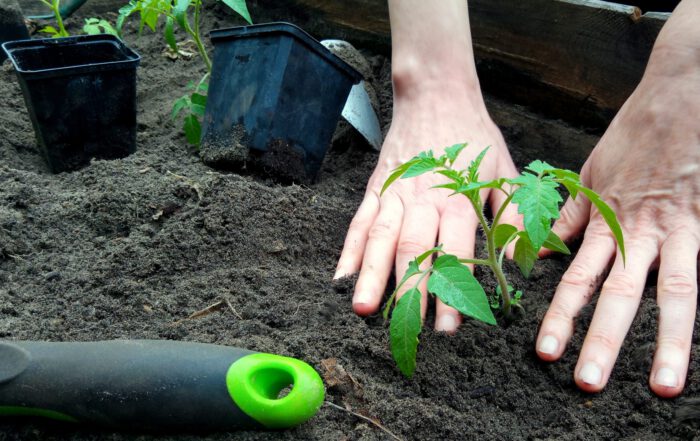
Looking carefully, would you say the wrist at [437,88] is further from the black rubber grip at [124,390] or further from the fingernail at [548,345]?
the black rubber grip at [124,390]

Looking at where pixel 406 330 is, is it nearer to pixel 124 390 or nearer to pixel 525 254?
pixel 525 254

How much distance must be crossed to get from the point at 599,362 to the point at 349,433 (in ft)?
1.69

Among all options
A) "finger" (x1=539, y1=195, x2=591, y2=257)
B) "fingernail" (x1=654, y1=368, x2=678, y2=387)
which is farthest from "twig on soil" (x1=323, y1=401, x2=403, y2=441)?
"finger" (x1=539, y1=195, x2=591, y2=257)

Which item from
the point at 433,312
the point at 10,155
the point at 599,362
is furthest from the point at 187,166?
the point at 599,362

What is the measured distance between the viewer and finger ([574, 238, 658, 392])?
4.14 feet

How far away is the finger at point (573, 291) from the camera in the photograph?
4.34ft

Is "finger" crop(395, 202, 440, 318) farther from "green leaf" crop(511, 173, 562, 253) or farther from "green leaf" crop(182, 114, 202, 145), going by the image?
"green leaf" crop(182, 114, 202, 145)

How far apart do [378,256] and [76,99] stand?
1.22 m

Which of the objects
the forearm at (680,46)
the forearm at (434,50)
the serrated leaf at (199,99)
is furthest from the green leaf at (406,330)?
the serrated leaf at (199,99)

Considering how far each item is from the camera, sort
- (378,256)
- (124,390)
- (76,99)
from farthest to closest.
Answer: (76,99) < (378,256) < (124,390)

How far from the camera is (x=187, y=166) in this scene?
2121 millimetres

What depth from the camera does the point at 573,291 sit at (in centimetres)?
142

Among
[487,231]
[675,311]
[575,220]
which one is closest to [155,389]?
[487,231]

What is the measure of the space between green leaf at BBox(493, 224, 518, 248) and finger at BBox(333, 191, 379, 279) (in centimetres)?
41
